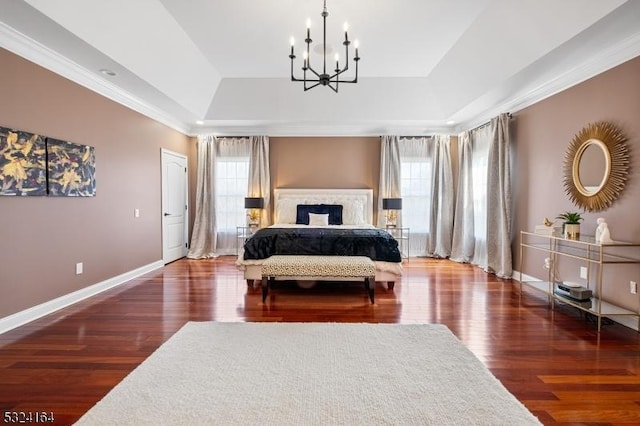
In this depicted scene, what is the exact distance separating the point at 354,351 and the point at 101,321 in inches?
104

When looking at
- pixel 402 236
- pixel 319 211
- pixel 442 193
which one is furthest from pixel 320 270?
pixel 442 193

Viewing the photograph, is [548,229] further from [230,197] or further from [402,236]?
[230,197]

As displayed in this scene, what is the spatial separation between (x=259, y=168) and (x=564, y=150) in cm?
534

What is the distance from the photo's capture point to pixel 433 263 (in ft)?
20.6

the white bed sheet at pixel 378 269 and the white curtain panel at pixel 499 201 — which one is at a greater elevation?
the white curtain panel at pixel 499 201

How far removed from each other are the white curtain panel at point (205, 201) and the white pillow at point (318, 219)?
2.22 meters

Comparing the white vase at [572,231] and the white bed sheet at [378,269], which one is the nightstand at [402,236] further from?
the white vase at [572,231]

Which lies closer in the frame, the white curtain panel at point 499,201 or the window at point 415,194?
the white curtain panel at point 499,201

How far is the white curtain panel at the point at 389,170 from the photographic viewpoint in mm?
6895

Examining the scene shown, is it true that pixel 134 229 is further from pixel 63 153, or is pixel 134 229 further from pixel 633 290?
pixel 633 290

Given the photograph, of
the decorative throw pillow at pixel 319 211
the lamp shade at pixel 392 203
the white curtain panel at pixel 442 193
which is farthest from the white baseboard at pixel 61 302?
the white curtain panel at pixel 442 193

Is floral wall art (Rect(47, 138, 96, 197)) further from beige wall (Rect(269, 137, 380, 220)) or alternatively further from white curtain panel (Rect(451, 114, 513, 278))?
white curtain panel (Rect(451, 114, 513, 278))

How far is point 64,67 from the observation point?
354cm

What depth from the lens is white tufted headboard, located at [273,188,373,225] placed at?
22.0ft
